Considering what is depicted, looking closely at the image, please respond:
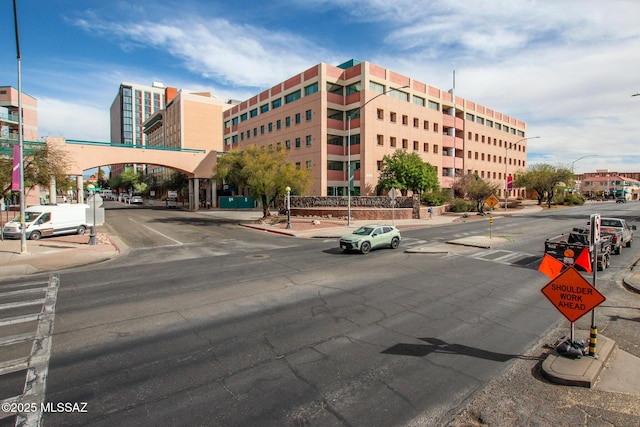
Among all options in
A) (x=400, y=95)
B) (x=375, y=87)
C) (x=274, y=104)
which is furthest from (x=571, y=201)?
(x=274, y=104)

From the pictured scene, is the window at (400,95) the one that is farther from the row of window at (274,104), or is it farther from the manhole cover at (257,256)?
the manhole cover at (257,256)

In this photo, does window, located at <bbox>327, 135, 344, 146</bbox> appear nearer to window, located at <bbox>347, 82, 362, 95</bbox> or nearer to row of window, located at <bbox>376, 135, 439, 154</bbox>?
row of window, located at <bbox>376, 135, 439, 154</bbox>

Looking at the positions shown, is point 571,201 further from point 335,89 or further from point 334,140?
point 335,89

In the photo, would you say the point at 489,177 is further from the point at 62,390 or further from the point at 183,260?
the point at 62,390

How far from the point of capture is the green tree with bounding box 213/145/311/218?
32188mm

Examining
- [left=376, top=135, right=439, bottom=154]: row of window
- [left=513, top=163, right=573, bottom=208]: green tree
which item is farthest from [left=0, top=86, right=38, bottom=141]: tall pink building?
[left=513, top=163, right=573, bottom=208]: green tree

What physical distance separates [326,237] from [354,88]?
97.9 feet

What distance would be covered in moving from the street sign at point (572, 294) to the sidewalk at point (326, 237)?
0.84 metres

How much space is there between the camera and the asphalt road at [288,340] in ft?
16.2

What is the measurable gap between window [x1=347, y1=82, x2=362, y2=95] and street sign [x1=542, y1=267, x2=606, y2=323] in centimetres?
4333

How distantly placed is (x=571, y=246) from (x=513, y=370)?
32.9 ft

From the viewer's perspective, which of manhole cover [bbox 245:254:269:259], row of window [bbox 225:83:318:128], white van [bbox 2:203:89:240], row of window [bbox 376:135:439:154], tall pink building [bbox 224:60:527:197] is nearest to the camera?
manhole cover [bbox 245:254:269:259]

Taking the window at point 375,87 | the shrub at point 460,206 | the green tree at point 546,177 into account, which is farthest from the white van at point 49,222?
the green tree at point 546,177

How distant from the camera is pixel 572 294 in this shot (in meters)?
6.17
